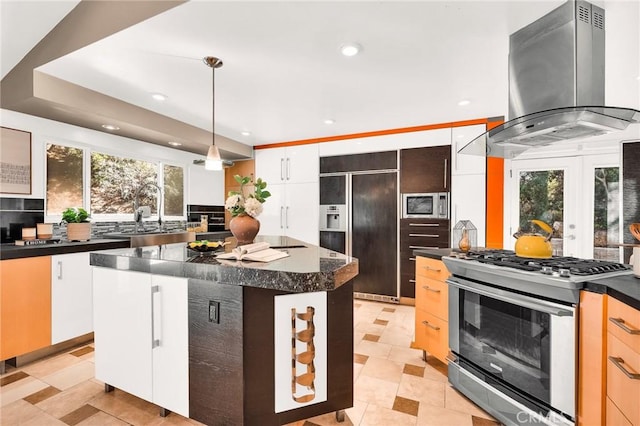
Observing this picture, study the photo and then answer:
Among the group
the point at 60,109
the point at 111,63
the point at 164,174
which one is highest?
the point at 111,63

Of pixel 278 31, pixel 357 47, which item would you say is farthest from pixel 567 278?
pixel 278 31

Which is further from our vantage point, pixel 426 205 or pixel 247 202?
pixel 426 205

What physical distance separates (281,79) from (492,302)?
2275 millimetres

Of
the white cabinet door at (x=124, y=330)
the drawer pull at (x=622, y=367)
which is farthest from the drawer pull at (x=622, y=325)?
the white cabinet door at (x=124, y=330)

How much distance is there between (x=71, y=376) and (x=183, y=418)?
1.14m

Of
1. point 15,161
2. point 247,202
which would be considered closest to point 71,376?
point 247,202

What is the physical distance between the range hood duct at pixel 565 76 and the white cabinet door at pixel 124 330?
7.74 ft

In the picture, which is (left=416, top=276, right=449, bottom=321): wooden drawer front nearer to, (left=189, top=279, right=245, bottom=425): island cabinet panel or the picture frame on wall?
(left=189, top=279, right=245, bottom=425): island cabinet panel

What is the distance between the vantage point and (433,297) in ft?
7.54

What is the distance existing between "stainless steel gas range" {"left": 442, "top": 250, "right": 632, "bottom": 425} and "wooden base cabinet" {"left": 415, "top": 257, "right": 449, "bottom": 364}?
13 cm

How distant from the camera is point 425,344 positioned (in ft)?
7.75

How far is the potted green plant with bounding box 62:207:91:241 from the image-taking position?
9.29 feet

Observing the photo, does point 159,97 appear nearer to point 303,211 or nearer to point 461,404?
point 303,211

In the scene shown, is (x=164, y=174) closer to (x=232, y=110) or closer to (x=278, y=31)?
(x=232, y=110)
